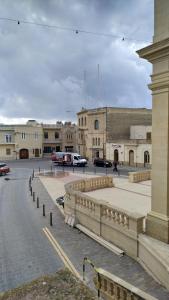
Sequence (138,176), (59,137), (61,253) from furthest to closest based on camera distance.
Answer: (59,137) < (138,176) < (61,253)

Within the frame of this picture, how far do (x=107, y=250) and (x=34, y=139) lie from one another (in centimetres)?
4861

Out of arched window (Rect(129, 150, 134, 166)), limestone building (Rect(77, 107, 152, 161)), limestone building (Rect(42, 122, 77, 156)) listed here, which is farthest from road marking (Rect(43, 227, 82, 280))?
limestone building (Rect(42, 122, 77, 156))

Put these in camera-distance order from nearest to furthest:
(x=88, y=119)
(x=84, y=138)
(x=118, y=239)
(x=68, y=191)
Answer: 1. (x=118, y=239)
2. (x=68, y=191)
3. (x=88, y=119)
4. (x=84, y=138)

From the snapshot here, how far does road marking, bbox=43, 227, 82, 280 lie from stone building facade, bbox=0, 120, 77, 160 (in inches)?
1749

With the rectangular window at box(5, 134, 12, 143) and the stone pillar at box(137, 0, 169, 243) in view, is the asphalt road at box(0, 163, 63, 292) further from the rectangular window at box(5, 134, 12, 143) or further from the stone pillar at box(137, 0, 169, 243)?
the rectangular window at box(5, 134, 12, 143)

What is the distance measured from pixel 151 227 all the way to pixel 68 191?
20.0 feet

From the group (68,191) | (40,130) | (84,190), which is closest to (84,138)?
(40,130)

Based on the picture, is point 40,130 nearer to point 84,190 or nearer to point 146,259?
point 84,190

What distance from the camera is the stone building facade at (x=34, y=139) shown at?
54594 millimetres

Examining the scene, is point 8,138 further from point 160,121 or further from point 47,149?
point 160,121

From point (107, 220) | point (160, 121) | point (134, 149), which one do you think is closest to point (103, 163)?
point (134, 149)

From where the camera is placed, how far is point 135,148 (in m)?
40.0

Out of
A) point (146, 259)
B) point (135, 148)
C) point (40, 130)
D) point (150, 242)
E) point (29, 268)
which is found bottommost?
point (29, 268)

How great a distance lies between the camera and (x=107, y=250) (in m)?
10.1
